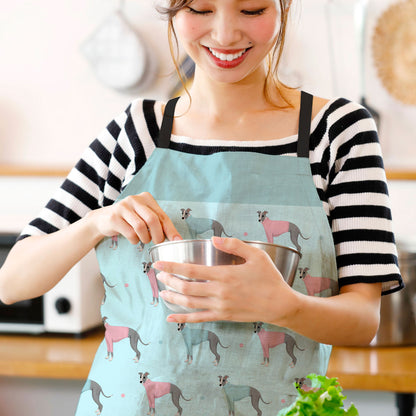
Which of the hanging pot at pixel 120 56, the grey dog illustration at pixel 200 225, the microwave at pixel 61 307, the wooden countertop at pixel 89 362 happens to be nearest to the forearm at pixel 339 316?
the grey dog illustration at pixel 200 225

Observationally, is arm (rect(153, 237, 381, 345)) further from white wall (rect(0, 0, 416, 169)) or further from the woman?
white wall (rect(0, 0, 416, 169))

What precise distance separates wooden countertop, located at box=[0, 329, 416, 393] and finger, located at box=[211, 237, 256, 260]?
2.76 ft

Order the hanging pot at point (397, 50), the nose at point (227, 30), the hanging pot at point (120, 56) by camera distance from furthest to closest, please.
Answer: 1. the hanging pot at point (120, 56)
2. the hanging pot at point (397, 50)
3. the nose at point (227, 30)

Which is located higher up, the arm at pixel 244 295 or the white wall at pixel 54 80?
the white wall at pixel 54 80

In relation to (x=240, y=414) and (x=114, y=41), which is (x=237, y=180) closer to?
(x=240, y=414)

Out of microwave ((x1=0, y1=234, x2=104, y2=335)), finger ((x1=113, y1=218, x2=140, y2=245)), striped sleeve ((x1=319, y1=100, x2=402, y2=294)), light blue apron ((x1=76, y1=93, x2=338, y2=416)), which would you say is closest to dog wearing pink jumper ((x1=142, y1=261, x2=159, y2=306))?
light blue apron ((x1=76, y1=93, x2=338, y2=416))

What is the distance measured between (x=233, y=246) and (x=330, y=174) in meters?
0.30

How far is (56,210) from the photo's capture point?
1143mm

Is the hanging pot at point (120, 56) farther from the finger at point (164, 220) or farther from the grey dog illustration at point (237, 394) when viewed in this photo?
the grey dog illustration at point (237, 394)

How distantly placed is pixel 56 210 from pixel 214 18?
0.44 m

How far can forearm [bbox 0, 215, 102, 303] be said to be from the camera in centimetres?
106

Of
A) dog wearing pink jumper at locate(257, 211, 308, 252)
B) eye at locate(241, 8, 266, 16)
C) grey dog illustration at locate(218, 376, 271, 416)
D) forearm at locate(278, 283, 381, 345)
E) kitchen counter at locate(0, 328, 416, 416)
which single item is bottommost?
kitchen counter at locate(0, 328, 416, 416)

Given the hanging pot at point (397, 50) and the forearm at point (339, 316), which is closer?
the forearm at point (339, 316)

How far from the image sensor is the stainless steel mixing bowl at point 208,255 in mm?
879
